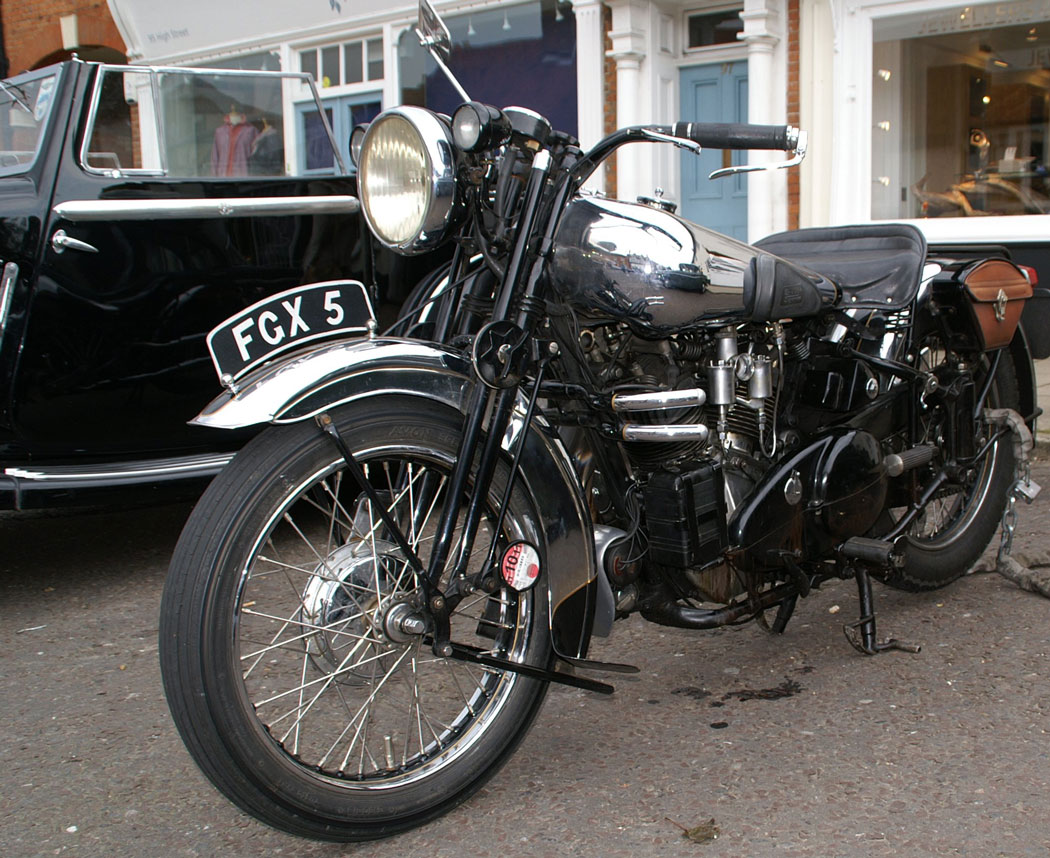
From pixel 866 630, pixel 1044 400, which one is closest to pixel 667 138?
pixel 866 630

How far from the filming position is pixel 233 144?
16.3ft

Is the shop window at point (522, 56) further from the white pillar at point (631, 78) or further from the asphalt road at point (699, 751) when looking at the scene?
the asphalt road at point (699, 751)

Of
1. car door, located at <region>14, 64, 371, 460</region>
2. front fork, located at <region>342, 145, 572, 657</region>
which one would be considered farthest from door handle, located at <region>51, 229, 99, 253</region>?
front fork, located at <region>342, 145, 572, 657</region>

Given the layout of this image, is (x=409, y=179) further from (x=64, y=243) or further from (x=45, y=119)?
(x=45, y=119)

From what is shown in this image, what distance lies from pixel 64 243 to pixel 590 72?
24.3ft

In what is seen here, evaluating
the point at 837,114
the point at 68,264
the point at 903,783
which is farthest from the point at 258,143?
the point at 837,114

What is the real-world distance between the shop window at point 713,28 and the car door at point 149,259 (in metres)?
6.44

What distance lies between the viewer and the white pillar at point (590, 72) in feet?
34.4

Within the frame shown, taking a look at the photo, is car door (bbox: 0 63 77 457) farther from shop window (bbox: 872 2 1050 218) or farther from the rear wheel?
shop window (bbox: 872 2 1050 218)

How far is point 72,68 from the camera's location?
14.7ft

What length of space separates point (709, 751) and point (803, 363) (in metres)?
1.02

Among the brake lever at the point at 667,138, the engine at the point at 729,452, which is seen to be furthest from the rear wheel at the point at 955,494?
the brake lever at the point at 667,138

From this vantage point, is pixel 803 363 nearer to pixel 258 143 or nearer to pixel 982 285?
pixel 982 285

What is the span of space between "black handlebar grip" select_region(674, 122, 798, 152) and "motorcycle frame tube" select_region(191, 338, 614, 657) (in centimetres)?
64
